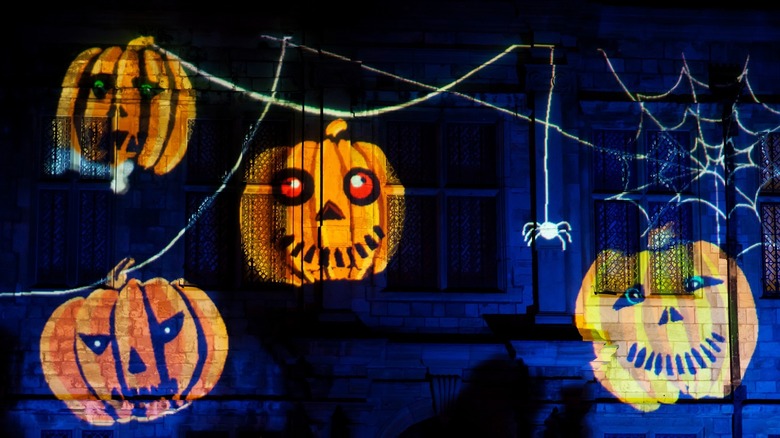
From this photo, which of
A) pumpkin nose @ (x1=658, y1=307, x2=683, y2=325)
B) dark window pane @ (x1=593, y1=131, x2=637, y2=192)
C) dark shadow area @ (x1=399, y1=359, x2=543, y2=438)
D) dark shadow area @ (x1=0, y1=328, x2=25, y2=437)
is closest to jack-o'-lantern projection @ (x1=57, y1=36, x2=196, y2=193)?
dark shadow area @ (x1=0, y1=328, x2=25, y2=437)

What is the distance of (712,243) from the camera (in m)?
10.7

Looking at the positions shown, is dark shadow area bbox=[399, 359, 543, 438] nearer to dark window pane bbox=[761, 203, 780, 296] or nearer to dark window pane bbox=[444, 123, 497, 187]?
dark window pane bbox=[444, 123, 497, 187]

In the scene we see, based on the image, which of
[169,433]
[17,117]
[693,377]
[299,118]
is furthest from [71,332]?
[693,377]

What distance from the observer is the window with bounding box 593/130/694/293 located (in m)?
10.7

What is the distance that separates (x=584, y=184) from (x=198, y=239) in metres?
4.08

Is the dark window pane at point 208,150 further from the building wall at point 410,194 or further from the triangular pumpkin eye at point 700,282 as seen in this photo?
the triangular pumpkin eye at point 700,282

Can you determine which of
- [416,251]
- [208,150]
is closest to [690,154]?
[416,251]

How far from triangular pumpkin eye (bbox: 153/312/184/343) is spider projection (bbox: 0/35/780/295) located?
0.97 m

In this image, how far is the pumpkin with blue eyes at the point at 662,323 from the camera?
1046cm

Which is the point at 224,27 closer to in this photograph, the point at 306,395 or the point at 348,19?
the point at 348,19

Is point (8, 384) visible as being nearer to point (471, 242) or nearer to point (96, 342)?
point (96, 342)

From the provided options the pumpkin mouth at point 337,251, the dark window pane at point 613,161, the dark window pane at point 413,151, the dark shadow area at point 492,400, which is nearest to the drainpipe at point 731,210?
the dark window pane at point 613,161

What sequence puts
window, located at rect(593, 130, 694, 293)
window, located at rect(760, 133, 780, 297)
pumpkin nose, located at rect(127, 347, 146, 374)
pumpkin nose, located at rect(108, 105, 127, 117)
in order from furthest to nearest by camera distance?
window, located at rect(760, 133, 780, 297), window, located at rect(593, 130, 694, 293), pumpkin nose, located at rect(108, 105, 127, 117), pumpkin nose, located at rect(127, 347, 146, 374)

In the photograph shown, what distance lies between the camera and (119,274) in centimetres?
1028
